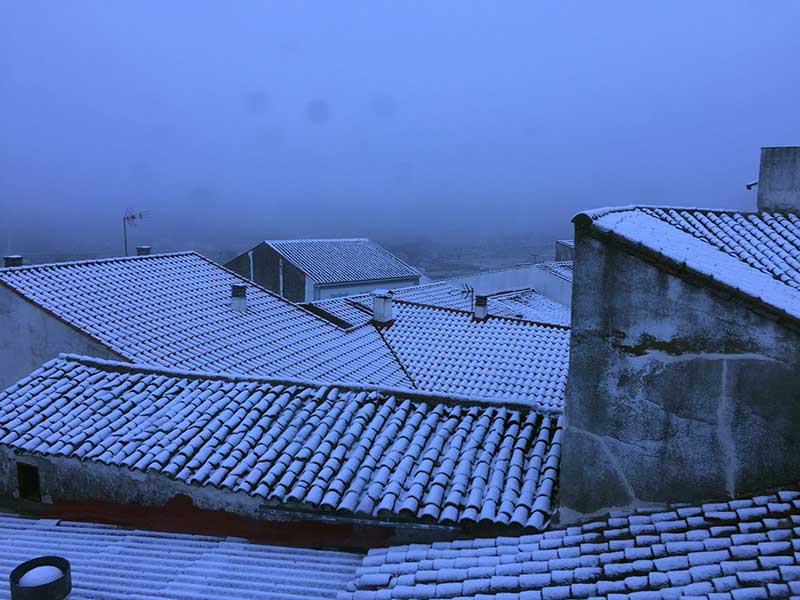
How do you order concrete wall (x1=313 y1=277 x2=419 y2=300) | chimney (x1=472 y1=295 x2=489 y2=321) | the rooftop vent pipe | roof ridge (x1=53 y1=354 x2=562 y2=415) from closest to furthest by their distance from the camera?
the rooftop vent pipe → roof ridge (x1=53 y1=354 x2=562 y2=415) → chimney (x1=472 y1=295 x2=489 y2=321) → concrete wall (x1=313 y1=277 x2=419 y2=300)

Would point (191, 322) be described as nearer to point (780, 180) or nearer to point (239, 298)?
point (239, 298)

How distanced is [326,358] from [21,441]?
327 inches

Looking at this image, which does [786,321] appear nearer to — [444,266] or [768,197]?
[768,197]

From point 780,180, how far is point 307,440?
21.8 ft

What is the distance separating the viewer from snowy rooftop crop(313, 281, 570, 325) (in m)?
19.8

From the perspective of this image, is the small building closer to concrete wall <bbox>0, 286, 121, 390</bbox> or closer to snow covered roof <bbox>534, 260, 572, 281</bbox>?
concrete wall <bbox>0, 286, 121, 390</bbox>

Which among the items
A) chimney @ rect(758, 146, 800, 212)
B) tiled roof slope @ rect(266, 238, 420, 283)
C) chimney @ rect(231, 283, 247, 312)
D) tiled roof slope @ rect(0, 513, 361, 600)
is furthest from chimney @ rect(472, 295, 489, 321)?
tiled roof slope @ rect(266, 238, 420, 283)

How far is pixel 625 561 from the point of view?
14.0 feet

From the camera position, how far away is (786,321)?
14.3 ft

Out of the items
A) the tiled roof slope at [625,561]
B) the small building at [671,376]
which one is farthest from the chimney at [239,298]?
the small building at [671,376]

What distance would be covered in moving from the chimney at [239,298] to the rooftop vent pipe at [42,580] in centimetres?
1112

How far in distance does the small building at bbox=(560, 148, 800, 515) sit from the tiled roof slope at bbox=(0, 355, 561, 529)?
0.67 m

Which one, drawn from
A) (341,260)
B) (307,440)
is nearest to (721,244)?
(307,440)

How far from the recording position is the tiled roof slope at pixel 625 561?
3779mm
